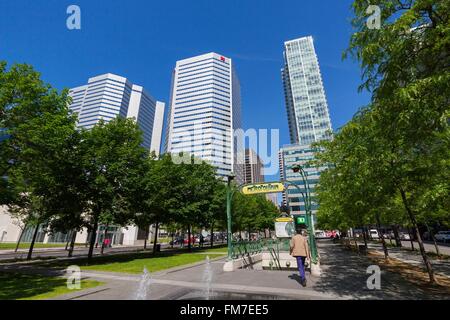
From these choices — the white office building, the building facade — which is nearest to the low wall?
the white office building

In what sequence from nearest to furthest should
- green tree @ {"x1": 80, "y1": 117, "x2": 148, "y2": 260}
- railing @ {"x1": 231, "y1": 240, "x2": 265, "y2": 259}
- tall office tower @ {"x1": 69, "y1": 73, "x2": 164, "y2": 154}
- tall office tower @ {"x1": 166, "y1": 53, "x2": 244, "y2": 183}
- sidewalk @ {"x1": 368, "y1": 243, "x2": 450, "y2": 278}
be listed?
sidewalk @ {"x1": 368, "y1": 243, "x2": 450, "y2": 278}
railing @ {"x1": 231, "y1": 240, "x2": 265, "y2": 259}
green tree @ {"x1": 80, "y1": 117, "x2": 148, "y2": 260}
tall office tower @ {"x1": 166, "y1": 53, "x2": 244, "y2": 183}
tall office tower @ {"x1": 69, "y1": 73, "x2": 164, "y2": 154}

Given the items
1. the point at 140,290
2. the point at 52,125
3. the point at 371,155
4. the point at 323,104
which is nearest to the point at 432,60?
the point at 371,155

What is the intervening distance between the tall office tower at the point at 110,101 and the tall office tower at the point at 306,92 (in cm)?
10691

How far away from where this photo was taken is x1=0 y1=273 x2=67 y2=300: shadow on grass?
7.75 m

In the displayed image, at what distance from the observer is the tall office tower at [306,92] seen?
488 feet

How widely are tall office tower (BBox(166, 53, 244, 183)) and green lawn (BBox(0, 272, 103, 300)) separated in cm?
12633

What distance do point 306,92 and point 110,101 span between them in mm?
130500

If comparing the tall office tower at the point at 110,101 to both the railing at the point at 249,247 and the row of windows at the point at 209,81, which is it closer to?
the row of windows at the point at 209,81

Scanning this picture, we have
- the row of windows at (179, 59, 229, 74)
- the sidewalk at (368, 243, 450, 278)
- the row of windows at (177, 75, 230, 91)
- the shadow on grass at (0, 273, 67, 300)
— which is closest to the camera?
the shadow on grass at (0, 273, 67, 300)

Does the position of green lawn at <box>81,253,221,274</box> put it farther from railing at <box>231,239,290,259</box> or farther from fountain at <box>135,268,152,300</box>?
railing at <box>231,239,290,259</box>

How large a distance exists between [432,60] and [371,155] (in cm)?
353

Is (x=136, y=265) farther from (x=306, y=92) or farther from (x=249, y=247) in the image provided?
(x=306, y=92)

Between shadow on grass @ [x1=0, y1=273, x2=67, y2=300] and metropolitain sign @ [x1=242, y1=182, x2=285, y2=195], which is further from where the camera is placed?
metropolitain sign @ [x1=242, y1=182, x2=285, y2=195]

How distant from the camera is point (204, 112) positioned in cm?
14562
